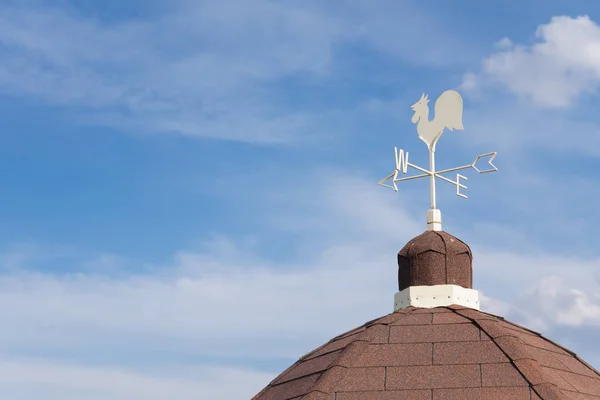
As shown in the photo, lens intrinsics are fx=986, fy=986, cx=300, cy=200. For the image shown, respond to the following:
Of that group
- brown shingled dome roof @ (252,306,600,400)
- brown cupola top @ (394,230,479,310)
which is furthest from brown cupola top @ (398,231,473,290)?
brown shingled dome roof @ (252,306,600,400)

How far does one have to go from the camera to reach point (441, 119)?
23.3 m

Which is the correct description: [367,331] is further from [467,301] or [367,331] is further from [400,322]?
[467,301]

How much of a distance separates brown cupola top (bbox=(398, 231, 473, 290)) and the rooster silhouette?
2.46 metres

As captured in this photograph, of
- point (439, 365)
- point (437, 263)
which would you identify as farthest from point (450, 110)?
point (439, 365)

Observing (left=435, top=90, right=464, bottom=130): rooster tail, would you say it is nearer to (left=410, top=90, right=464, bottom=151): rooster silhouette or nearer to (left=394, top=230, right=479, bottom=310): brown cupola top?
(left=410, top=90, right=464, bottom=151): rooster silhouette

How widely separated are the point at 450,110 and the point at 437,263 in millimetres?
3855

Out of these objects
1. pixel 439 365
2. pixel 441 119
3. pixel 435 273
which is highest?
pixel 441 119

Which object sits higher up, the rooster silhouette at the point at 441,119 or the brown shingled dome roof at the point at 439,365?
the rooster silhouette at the point at 441,119

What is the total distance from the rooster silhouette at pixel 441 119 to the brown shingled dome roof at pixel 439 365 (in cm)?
445

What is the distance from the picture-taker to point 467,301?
2141 cm

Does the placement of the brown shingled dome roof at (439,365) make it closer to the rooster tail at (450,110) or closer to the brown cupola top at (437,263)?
the brown cupola top at (437,263)

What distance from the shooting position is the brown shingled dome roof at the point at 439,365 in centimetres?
1806

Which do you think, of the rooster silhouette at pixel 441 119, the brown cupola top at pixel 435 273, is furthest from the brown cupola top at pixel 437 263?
the rooster silhouette at pixel 441 119

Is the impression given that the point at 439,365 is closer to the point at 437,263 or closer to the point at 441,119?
the point at 437,263
